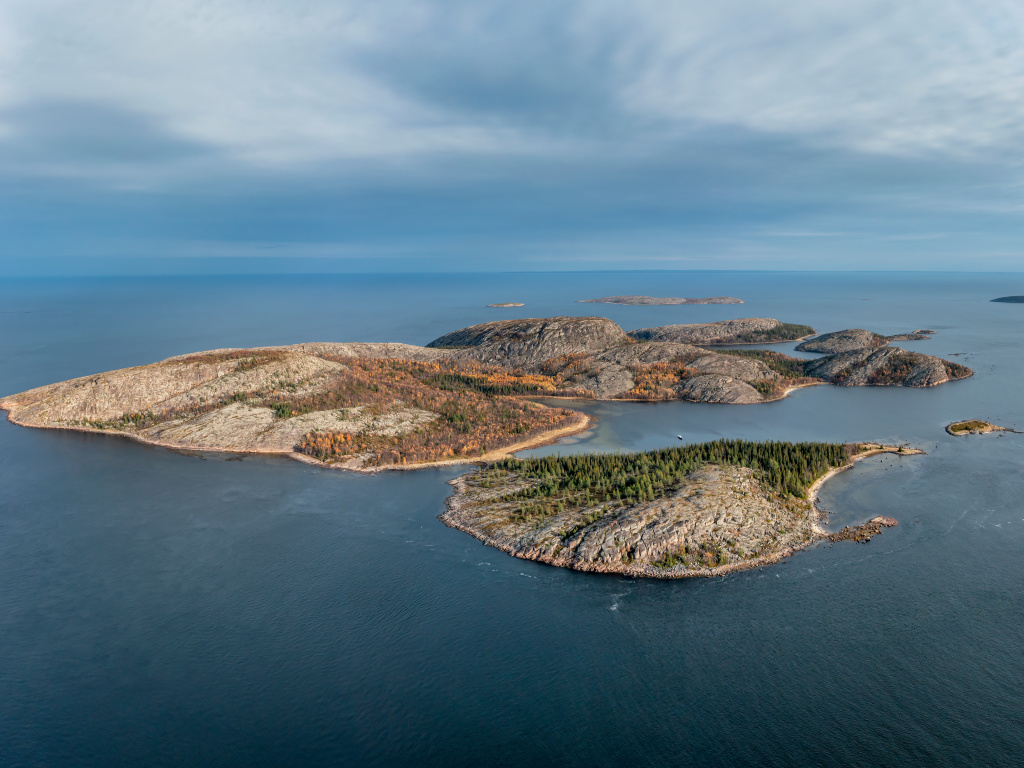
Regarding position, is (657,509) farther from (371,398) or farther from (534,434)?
(371,398)

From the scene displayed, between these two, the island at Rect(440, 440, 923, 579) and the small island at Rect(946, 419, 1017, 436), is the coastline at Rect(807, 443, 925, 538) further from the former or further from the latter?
the small island at Rect(946, 419, 1017, 436)

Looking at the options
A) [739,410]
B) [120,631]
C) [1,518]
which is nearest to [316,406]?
[1,518]

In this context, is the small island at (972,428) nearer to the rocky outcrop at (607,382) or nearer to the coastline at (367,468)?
the coastline at (367,468)

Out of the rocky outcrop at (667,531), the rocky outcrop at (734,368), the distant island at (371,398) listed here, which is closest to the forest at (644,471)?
the rocky outcrop at (667,531)

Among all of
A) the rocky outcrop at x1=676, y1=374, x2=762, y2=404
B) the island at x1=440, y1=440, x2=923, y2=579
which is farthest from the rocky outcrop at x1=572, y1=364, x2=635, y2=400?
the island at x1=440, y1=440, x2=923, y2=579

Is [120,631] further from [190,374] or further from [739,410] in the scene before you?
[739,410]
